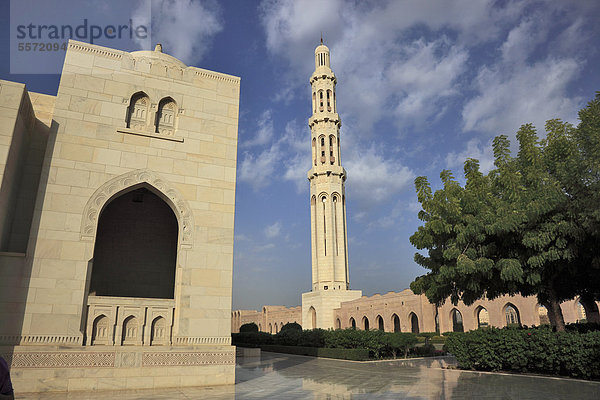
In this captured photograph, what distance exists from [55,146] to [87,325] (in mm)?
4086

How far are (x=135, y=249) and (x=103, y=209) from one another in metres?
3.99

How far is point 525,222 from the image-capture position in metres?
10.9

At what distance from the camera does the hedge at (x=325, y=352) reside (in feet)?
55.2

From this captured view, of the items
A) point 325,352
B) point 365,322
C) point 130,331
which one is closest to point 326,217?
point 365,322

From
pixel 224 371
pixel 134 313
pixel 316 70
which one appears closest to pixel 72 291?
pixel 134 313

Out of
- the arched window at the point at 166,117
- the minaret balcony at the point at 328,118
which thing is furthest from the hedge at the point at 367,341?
the minaret balcony at the point at 328,118

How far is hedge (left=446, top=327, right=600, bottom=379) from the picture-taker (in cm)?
923

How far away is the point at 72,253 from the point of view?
28.7 feet

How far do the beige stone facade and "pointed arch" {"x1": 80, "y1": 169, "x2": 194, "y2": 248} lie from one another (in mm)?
25

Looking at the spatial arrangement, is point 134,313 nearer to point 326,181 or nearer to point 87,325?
point 87,325

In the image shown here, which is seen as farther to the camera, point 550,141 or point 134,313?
point 550,141

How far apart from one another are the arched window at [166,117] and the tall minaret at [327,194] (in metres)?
32.4

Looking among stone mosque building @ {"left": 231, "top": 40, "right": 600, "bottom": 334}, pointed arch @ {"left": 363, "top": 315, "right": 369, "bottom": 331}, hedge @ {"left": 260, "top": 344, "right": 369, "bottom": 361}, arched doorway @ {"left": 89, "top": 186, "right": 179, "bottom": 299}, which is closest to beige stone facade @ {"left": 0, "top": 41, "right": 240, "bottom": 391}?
arched doorway @ {"left": 89, "top": 186, "right": 179, "bottom": 299}

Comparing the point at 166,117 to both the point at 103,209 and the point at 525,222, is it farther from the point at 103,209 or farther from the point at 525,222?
the point at 525,222
